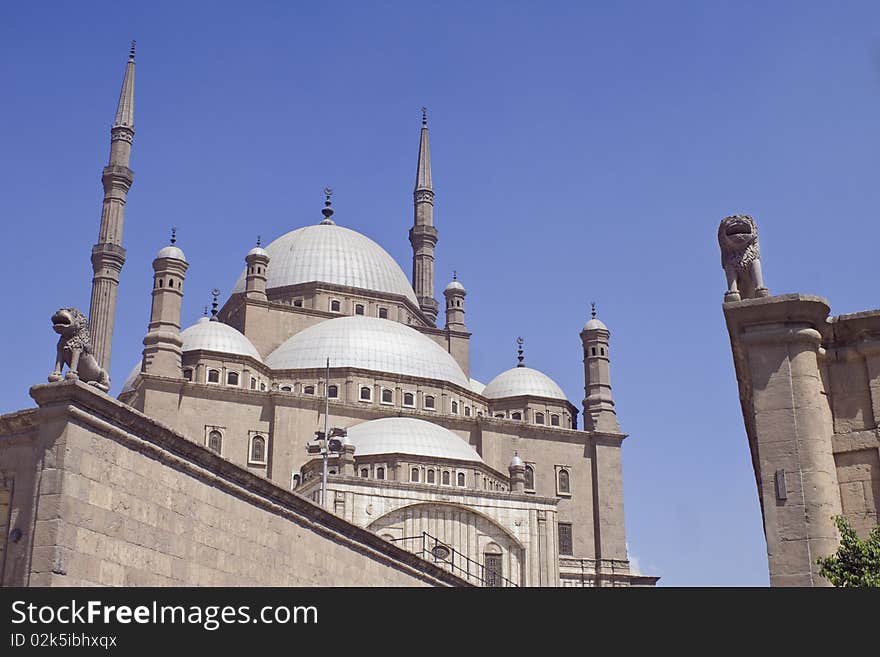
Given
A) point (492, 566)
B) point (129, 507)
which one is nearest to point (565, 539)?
point (492, 566)

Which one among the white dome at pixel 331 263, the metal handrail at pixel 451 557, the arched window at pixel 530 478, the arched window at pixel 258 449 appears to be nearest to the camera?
the metal handrail at pixel 451 557

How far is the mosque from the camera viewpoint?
30359mm

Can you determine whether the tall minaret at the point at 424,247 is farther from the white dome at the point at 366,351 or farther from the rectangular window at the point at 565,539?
the rectangular window at the point at 565,539

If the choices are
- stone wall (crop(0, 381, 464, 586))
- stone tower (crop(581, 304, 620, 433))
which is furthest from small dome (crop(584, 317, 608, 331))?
stone wall (crop(0, 381, 464, 586))

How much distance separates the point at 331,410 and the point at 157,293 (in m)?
7.10

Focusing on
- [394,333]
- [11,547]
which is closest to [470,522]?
[394,333]

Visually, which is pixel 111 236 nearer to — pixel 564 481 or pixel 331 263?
pixel 331 263

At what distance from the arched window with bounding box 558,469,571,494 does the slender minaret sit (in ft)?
53.8

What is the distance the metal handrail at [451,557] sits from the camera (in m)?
29.6

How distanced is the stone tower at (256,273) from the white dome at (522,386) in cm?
983

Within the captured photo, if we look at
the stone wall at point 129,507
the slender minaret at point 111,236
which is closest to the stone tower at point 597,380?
the slender minaret at point 111,236

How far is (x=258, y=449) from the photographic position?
36.7 meters
